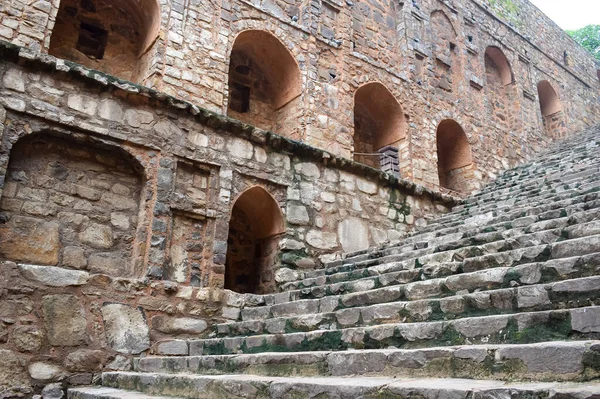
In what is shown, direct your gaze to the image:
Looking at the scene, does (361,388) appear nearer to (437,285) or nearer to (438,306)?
(438,306)

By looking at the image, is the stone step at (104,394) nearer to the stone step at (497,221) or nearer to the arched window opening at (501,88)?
the stone step at (497,221)

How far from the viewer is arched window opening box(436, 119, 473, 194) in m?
10.0

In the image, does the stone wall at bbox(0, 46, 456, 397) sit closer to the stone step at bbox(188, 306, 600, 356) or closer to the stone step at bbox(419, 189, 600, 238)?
the stone step at bbox(188, 306, 600, 356)

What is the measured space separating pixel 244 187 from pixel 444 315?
9.58 feet

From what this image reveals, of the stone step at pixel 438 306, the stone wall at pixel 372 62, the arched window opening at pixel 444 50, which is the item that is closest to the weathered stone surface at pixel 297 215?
the stone step at pixel 438 306

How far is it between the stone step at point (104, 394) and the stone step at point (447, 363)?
467 mm

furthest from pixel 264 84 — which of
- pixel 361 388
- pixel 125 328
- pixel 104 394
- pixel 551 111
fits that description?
pixel 551 111

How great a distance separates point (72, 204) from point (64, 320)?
1.04m

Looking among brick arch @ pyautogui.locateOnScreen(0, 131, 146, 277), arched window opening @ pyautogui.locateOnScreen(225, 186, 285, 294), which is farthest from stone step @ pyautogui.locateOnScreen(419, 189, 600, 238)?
brick arch @ pyautogui.locateOnScreen(0, 131, 146, 277)

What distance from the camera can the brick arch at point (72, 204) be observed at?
13.2ft

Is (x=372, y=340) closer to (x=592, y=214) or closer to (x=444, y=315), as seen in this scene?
(x=444, y=315)

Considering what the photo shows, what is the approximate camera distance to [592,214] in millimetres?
3658

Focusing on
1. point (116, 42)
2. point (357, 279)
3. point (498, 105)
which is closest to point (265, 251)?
point (357, 279)

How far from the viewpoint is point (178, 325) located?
4.29 meters
